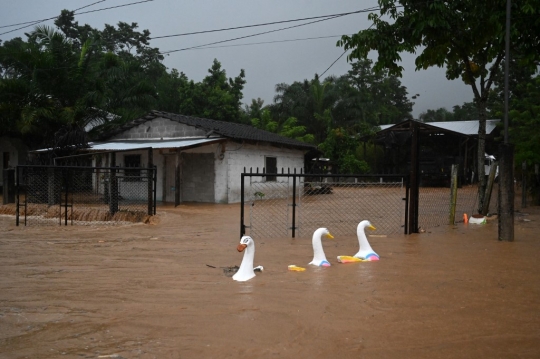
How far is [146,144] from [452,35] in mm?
12853

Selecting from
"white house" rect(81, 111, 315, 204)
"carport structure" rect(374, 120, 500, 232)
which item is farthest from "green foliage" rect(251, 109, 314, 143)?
"white house" rect(81, 111, 315, 204)

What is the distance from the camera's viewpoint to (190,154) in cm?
2159

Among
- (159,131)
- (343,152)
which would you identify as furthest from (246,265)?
(343,152)

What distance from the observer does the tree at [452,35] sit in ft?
41.2

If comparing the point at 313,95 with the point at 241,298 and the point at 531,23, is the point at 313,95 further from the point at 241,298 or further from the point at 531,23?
the point at 241,298

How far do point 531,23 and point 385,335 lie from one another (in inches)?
430

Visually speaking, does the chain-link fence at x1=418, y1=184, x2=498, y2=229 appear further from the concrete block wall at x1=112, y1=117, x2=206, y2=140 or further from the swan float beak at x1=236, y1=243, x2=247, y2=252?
the concrete block wall at x1=112, y1=117, x2=206, y2=140

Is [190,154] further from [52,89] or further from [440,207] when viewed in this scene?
[440,207]

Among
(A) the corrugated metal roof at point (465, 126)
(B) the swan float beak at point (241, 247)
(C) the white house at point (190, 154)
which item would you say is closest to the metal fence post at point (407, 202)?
(B) the swan float beak at point (241, 247)

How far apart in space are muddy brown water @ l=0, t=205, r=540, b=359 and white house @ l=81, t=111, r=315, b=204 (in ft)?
37.5

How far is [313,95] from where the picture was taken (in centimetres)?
4062

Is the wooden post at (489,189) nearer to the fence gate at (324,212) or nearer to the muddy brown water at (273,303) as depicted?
the fence gate at (324,212)

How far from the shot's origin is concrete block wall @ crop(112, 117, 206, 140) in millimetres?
21938

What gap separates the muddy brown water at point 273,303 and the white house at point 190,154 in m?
11.4
